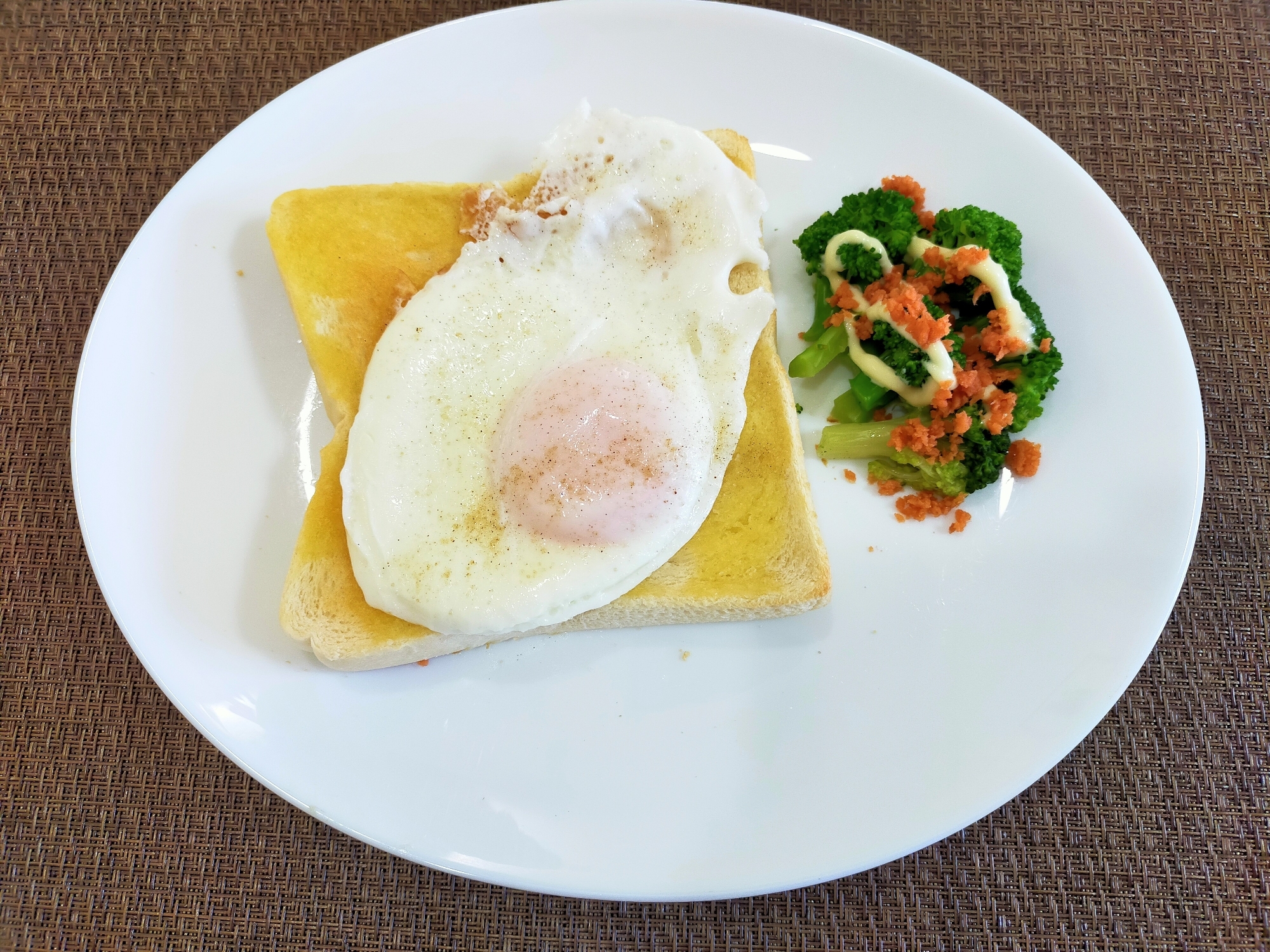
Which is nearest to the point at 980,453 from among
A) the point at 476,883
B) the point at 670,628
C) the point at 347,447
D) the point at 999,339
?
the point at 999,339

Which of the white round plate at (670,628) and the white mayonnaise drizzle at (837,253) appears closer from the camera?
the white round plate at (670,628)

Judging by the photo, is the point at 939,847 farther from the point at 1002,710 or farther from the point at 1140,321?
the point at 1140,321

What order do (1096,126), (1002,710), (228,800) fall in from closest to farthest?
1. (1002,710)
2. (228,800)
3. (1096,126)

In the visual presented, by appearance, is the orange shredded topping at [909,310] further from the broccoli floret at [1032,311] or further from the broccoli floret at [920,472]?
the broccoli floret at [920,472]

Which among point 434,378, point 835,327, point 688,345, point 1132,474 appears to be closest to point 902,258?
point 835,327

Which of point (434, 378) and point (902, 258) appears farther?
point (902, 258)

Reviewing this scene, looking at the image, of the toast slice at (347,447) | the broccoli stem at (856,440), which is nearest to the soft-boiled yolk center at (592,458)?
the toast slice at (347,447)
